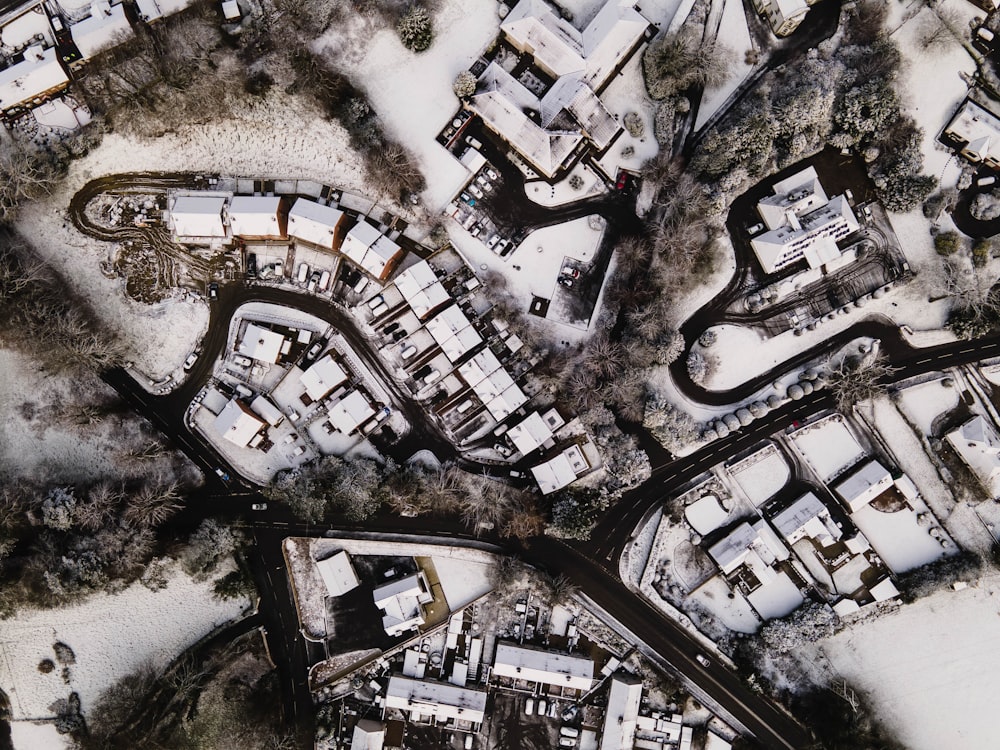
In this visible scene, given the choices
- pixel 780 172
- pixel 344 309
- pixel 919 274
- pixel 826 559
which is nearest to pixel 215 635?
pixel 344 309

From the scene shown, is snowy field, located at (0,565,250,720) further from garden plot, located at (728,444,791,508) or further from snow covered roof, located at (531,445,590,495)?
garden plot, located at (728,444,791,508)

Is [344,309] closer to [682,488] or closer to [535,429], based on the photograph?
[535,429]

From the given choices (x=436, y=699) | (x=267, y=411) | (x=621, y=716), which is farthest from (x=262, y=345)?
(x=621, y=716)

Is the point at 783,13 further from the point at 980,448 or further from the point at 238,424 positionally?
the point at 238,424

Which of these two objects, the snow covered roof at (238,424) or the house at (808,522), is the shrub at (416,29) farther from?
the house at (808,522)

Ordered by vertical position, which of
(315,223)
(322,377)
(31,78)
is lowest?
(322,377)

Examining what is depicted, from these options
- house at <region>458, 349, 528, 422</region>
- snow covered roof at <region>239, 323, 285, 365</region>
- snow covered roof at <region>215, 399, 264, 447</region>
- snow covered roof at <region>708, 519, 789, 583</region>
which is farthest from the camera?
snow covered roof at <region>239, 323, 285, 365</region>

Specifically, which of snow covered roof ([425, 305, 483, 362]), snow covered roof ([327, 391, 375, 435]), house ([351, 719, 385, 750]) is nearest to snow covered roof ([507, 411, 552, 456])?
snow covered roof ([425, 305, 483, 362])
